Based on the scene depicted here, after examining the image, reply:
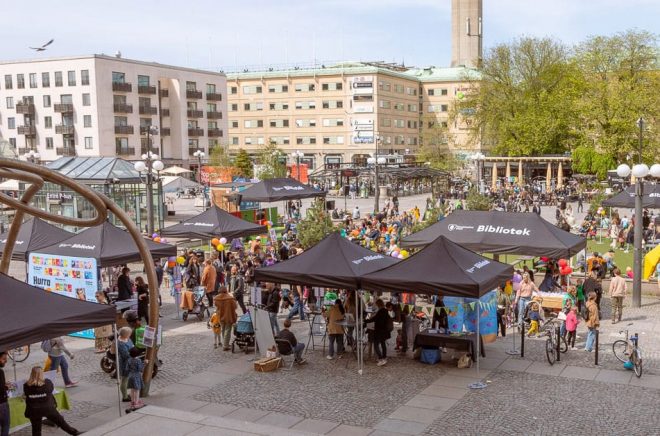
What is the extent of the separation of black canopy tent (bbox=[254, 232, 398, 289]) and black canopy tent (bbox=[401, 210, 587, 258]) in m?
5.10

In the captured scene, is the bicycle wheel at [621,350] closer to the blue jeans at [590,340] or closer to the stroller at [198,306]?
the blue jeans at [590,340]

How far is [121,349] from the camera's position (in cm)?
1248

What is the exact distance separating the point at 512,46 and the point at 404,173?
886 inches

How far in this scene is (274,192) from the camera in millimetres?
32906

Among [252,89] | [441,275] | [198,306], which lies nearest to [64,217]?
[441,275]

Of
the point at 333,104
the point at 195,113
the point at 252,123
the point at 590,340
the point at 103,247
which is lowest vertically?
the point at 590,340

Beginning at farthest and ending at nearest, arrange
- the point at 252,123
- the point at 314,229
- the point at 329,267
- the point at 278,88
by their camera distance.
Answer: the point at 252,123
the point at 278,88
the point at 314,229
the point at 329,267

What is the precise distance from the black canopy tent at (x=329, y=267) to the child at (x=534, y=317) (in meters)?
4.37

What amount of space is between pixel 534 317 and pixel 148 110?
72.8 meters

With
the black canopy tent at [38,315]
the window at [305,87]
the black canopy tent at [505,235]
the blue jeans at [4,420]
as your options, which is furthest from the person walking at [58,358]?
the window at [305,87]

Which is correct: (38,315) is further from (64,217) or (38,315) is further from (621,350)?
(621,350)

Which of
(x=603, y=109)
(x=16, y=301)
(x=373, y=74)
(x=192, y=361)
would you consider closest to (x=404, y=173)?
(x=603, y=109)

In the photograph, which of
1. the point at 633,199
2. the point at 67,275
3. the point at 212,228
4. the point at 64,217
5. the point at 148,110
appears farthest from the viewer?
the point at 148,110

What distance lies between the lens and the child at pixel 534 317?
17.8m
